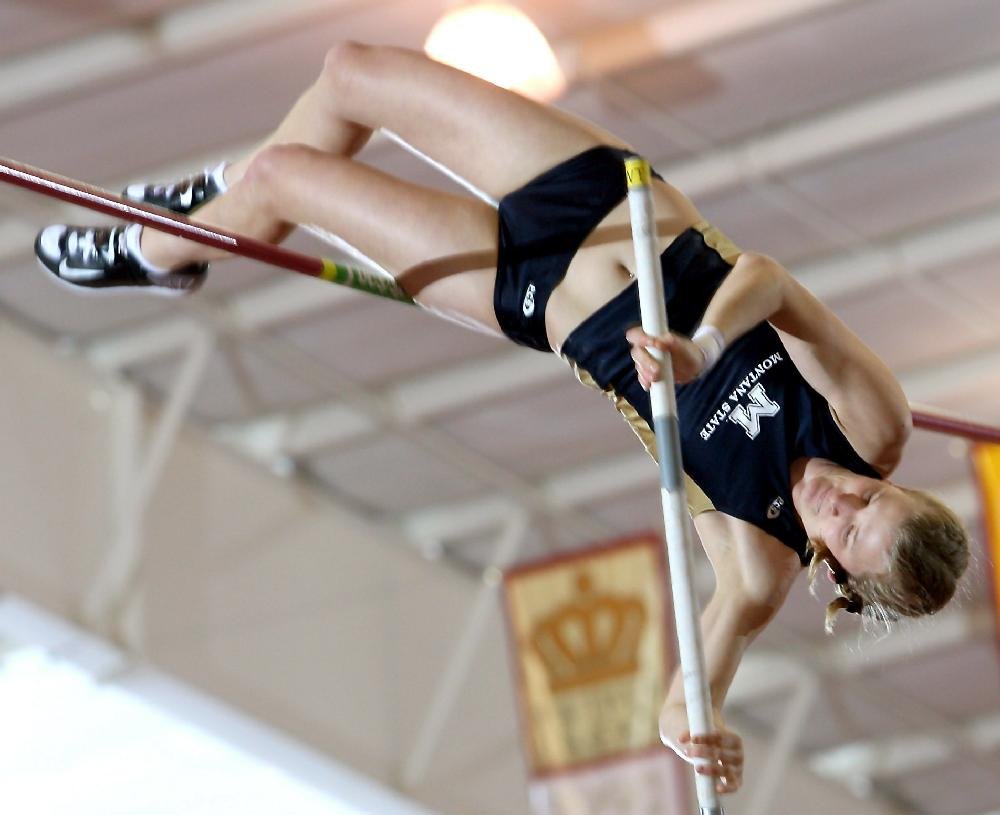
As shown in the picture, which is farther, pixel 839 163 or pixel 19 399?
pixel 19 399

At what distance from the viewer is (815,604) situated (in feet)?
39.3

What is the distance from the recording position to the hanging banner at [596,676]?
8375mm

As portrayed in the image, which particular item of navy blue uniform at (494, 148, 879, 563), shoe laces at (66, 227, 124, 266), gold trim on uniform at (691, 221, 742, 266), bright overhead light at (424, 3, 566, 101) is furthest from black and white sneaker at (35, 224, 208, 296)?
bright overhead light at (424, 3, 566, 101)

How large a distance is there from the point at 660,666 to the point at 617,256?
457cm

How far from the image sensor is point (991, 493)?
767 centimetres

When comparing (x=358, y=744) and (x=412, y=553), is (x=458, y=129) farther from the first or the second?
(x=412, y=553)

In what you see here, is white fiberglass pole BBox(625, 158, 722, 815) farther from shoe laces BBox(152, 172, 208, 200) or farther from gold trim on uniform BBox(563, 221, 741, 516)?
shoe laces BBox(152, 172, 208, 200)

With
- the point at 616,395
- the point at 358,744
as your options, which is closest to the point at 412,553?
the point at 358,744

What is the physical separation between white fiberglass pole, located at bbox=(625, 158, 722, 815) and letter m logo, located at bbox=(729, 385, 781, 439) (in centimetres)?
38

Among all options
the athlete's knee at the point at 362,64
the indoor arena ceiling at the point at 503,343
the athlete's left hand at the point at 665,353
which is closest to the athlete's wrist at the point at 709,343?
the athlete's left hand at the point at 665,353

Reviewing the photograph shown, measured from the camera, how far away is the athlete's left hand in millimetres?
3570

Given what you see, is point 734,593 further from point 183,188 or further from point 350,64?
point 183,188

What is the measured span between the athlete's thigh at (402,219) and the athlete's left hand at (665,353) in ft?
2.33

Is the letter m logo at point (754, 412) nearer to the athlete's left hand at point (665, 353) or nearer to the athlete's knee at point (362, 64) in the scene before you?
the athlete's left hand at point (665, 353)
